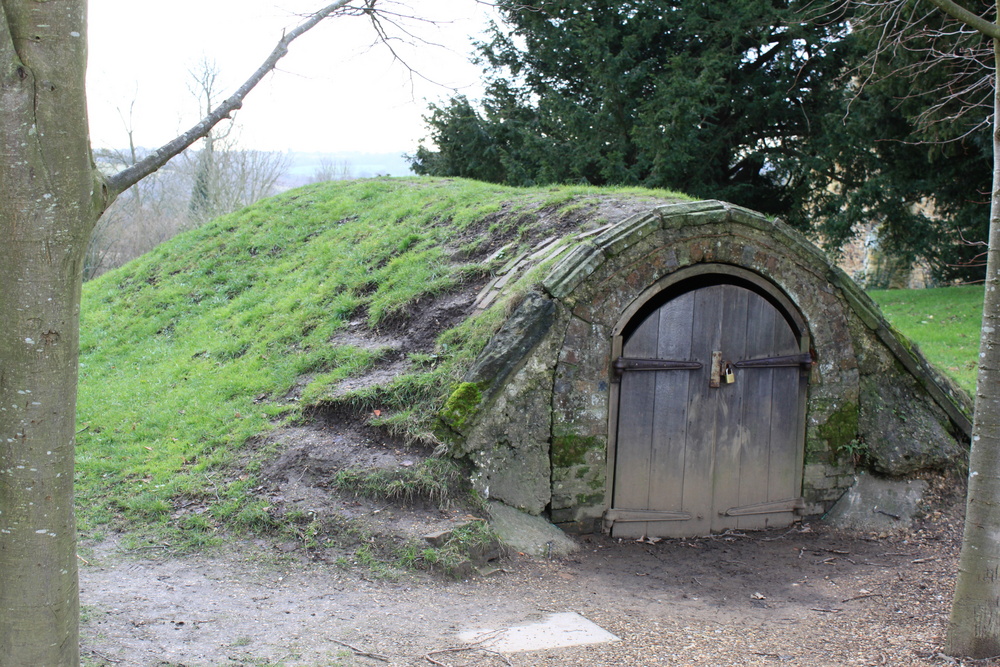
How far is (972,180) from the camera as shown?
51.3 ft

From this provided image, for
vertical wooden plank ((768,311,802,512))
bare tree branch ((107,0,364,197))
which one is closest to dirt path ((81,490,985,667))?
vertical wooden plank ((768,311,802,512))

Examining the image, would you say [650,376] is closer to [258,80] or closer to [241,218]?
[258,80]

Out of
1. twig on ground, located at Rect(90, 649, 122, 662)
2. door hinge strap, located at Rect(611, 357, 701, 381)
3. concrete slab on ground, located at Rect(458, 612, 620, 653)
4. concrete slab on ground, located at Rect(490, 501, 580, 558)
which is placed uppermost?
door hinge strap, located at Rect(611, 357, 701, 381)

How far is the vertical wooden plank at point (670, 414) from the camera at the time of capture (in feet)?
23.1

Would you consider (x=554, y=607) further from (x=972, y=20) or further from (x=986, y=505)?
(x=972, y=20)

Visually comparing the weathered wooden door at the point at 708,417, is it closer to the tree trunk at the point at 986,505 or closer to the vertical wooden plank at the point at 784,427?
the vertical wooden plank at the point at 784,427

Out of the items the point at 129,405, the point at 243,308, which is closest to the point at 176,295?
the point at 243,308

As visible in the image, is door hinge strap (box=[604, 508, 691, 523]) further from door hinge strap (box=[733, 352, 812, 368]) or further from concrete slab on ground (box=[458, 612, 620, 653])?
concrete slab on ground (box=[458, 612, 620, 653])

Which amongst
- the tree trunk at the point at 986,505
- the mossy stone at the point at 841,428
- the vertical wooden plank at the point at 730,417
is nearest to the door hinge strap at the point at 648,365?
the vertical wooden plank at the point at 730,417

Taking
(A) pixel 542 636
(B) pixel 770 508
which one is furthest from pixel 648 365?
(A) pixel 542 636

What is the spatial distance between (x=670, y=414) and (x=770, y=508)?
1441mm

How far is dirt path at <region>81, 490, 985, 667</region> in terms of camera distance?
4.61m

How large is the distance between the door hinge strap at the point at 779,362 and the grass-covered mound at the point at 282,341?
2047 mm

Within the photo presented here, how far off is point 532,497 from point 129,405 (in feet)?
17.1
